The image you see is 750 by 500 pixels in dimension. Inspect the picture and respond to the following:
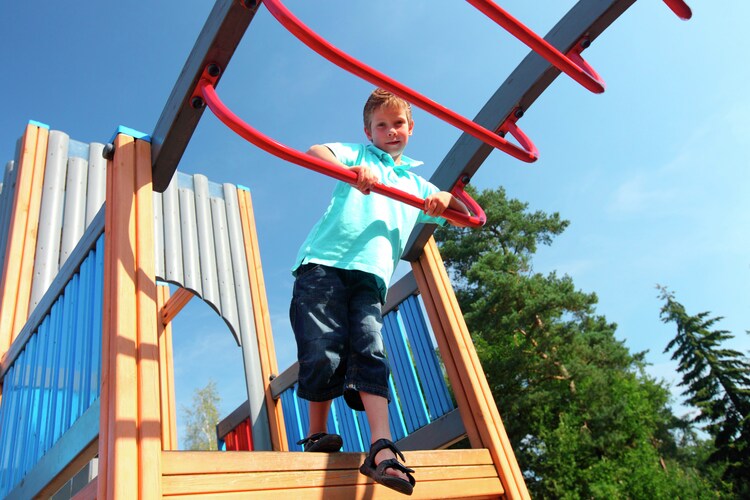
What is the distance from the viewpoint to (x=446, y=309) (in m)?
2.23

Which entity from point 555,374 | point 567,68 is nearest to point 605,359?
point 555,374

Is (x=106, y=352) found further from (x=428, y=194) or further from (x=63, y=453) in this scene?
(x=428, y=194)

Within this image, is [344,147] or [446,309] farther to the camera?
[446,309]

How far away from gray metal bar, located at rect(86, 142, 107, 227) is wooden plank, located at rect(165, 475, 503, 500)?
3.01 meters

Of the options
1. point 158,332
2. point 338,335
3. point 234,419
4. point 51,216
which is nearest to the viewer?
point 338,335

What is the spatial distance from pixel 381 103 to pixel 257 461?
1.24m

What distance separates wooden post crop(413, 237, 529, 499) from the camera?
6.09 feet

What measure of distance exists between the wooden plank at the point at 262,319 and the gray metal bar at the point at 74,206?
103 cm

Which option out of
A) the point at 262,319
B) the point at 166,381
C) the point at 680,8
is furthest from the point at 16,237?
the point at 680,8

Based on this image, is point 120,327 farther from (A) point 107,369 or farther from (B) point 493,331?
(B) point 493,331

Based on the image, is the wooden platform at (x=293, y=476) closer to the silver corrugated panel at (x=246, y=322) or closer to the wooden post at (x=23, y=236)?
the silver corrugated panel at (x=246, y=322)

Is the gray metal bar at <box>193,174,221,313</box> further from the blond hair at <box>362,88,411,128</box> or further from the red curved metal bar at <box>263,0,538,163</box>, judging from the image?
the red curved metal bar at <box>263,0,538,163</box>

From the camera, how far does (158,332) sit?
6.11ft

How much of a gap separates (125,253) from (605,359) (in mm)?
18437
